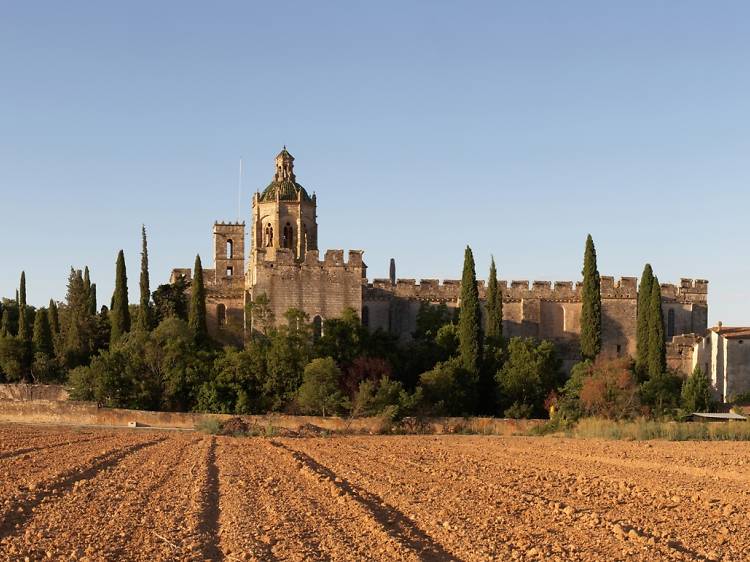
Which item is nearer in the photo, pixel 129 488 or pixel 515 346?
pixel 129 488

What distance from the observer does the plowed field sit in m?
11.3

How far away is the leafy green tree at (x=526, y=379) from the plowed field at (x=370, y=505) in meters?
13.4

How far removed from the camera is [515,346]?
39625 mm

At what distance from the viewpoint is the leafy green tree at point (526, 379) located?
3794cm

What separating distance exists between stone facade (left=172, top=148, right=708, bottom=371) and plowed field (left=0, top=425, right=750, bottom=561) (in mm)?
17825

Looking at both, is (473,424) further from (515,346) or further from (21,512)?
(21,512)

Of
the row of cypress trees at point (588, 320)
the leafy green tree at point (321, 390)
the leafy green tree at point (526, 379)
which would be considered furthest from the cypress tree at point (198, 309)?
the leafy green tree at point (526, 379)

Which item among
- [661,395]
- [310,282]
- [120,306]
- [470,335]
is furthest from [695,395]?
[120,306]

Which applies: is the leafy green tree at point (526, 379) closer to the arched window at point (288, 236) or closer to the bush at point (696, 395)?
the bush at point (696, 395)

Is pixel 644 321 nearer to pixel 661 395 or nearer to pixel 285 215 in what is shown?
pixel 661 395

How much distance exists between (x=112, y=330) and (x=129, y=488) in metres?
28.9

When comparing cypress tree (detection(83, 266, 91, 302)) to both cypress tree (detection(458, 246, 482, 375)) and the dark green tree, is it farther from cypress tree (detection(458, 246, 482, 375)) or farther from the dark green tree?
cypress tree (detection(458, 246, 482, 375))

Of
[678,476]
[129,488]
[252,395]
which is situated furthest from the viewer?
[252,395]

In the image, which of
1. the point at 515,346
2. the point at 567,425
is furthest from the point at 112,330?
the point at 567,425
